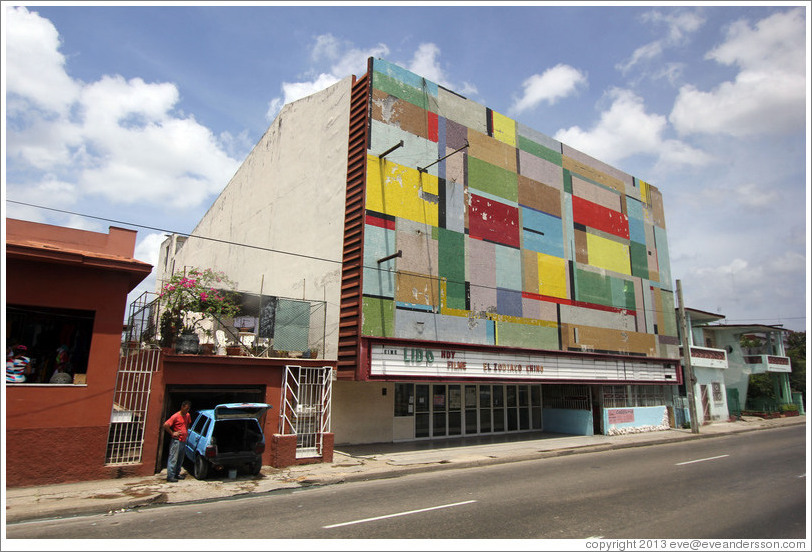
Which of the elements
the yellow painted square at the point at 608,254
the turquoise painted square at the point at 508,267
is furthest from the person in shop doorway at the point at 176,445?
the yellow painted square at the point at 608,254

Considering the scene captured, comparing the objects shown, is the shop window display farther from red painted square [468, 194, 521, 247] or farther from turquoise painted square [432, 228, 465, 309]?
red painted square [468, 194, 521, 247]

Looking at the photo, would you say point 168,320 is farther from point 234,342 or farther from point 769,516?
point 769,516

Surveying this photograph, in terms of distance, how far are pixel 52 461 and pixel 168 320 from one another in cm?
413

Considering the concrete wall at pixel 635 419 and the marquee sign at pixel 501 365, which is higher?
the marquee sign at pixel 501 365

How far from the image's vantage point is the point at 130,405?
12805 mm

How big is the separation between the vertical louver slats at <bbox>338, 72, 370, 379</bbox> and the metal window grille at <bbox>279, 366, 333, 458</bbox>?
950 mm

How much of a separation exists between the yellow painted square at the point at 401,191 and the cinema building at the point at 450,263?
0.06 metres

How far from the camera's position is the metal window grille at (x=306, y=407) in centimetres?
1474

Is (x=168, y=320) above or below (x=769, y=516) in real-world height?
above

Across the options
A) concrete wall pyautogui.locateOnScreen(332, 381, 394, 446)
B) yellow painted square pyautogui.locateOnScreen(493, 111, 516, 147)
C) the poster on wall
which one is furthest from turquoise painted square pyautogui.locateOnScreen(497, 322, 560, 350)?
yellow painted square pyautogui.locateOnScreen(493, 111, 516, 147)

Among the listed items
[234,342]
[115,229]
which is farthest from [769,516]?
[115,229]

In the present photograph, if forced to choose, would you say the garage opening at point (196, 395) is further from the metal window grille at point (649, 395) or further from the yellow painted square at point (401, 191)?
the metal window grille at point (649, 395)

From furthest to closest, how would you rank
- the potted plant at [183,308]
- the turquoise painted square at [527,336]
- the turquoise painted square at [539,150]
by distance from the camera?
the turquoise painted square at [539,150] < the turquoise painted square at [527,336] < the potted plant at [183,308]

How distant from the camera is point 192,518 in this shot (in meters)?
8.78
